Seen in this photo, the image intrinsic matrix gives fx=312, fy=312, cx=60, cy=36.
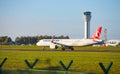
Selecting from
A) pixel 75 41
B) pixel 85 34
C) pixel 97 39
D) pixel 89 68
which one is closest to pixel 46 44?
pixel 75 41

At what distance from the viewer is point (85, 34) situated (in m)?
189

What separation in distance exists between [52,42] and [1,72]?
72.8 metres

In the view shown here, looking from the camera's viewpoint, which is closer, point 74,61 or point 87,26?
point 74,61

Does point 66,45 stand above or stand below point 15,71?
below

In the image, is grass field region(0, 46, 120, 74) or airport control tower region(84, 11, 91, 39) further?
airport control tower region(84, 11, 91, 39)

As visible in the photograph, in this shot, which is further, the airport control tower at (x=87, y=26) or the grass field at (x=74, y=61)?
the airport control tower at (x=87, y=26)

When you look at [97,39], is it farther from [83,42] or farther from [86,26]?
[86,26]

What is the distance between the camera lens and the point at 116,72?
23.5 metres

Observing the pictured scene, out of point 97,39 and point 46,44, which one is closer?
point 97,39

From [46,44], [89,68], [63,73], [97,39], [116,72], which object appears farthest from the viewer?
[46,44]

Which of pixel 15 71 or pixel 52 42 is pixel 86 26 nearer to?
pixel 52 42

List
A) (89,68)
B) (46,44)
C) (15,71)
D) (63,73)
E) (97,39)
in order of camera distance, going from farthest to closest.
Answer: (46,44) < (97,39) < (89,68) < (15,71) < (63,73)

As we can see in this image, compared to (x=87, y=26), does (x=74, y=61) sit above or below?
above

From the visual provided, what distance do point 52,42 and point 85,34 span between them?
100541 millimetres
